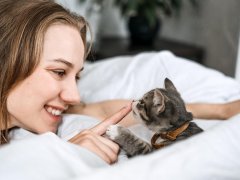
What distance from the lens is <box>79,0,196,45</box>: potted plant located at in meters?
2.12

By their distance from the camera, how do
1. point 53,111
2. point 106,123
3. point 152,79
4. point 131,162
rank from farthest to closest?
point 152,79, point 53,111, point 106,123, point 131,162

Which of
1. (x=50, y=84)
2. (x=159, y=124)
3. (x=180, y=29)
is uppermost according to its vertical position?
(x=50, y=84)

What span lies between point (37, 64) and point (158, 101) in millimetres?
311

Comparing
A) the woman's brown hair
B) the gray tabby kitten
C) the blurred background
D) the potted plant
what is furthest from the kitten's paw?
the potted plant

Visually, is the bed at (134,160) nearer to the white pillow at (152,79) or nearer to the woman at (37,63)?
the woman at (37,63)

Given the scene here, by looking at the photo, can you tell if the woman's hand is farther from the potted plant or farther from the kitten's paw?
the potted plant

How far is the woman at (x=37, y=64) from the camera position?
3.04ft

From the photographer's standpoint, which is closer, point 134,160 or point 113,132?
point 134,160

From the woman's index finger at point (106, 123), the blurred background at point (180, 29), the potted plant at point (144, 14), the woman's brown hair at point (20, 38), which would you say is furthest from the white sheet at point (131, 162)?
the potted plant at point (144, 14)

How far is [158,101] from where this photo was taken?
0.96 m

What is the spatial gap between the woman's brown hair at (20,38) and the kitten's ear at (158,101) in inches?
11.6

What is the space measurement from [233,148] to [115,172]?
0.76 ft

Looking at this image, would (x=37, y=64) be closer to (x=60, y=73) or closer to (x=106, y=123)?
(x=60, y=73)

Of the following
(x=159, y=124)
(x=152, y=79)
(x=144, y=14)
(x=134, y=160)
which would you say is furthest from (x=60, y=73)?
(x=144, y=14)
